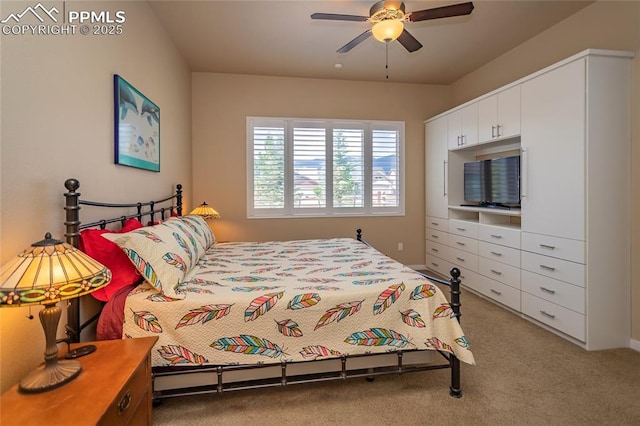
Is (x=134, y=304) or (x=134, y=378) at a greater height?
(x=134, y=304)

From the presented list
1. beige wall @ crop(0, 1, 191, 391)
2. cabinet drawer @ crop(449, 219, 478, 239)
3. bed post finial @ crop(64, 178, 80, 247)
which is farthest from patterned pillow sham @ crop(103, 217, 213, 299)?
cabinet drawer @ crop(449, 219, 478, 239)

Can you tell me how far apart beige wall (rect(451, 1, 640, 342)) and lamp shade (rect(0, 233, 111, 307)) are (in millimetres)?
3697

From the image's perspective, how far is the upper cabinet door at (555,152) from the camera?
2.62m

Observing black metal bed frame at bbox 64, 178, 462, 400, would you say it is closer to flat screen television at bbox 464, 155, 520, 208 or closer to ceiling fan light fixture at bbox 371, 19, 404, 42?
ceiling fan light fixture at bbox 371, 19, 404, 42

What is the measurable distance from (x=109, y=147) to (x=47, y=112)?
624 millimetres

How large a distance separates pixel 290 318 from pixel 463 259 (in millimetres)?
3094

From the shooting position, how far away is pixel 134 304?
1.75 meters

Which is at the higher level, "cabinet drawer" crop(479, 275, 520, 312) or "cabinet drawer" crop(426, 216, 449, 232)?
"cabinet drawer" crop(426, 216, 449, 232)

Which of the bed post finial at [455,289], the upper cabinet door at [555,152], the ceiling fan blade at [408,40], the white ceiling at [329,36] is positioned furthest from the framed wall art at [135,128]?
the upper cabinet door at [555,152]

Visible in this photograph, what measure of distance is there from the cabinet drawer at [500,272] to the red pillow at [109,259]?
11.3 ft

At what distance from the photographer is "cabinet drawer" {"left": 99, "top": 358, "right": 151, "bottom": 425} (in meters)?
1.11

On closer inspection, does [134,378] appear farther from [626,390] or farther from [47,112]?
[626,390]

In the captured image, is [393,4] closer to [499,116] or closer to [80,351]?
[499,116]

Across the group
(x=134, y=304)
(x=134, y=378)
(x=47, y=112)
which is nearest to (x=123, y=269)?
(x=134, y=304)
